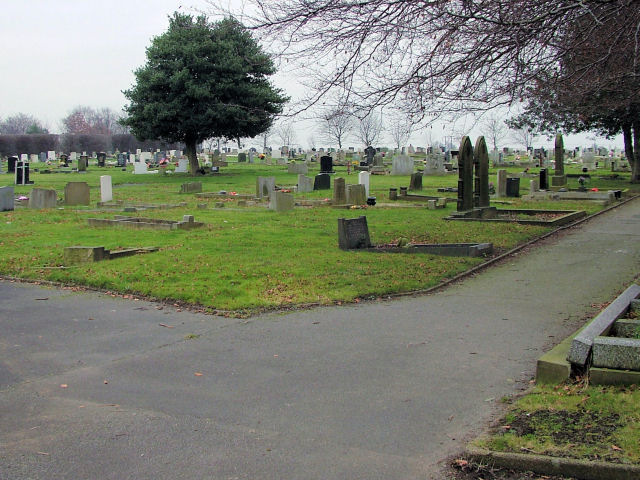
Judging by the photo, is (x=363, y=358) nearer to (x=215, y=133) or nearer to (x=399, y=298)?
(x=399, y=298)

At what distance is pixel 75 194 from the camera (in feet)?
77.9

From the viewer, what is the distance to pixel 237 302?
8.93 m

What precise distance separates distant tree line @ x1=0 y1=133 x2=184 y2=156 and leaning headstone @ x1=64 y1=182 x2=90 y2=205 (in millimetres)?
61144

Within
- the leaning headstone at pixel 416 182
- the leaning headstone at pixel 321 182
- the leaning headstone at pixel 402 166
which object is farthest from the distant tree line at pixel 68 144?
the leaning headstone at pixel 416 182

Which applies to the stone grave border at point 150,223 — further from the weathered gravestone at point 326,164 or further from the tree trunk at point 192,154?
the tree trunk at point 192,154

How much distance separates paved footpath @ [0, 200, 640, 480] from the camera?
4395 millimetres

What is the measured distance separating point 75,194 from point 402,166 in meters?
24.0

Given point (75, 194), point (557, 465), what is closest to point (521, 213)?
point (75, 194)

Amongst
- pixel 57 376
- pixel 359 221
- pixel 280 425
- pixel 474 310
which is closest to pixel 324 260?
pixel 359 221

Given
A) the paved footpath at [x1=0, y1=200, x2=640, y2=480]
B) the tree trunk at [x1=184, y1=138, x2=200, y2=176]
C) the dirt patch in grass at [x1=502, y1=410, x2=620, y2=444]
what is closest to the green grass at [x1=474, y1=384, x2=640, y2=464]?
the dirt patch in grass at [x1=502, y1=410, x2=620, y2=444]

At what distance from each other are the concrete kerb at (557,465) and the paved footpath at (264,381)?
0.28 m

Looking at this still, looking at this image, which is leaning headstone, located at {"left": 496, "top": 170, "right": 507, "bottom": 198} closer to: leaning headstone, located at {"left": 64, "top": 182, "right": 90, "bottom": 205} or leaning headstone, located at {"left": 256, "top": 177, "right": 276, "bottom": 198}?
leaning headstone, located at {"left": 256, "top": 177, "right": 276, "bottom": 198}

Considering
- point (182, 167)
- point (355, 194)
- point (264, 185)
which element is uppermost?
point (182, 167)

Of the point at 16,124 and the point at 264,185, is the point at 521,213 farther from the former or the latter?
the point at 16,124
